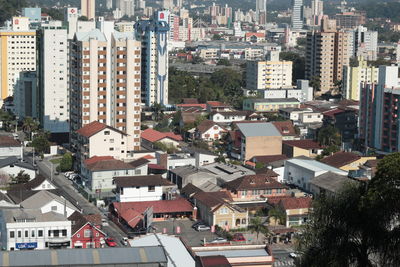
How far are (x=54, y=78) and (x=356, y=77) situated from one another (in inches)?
356

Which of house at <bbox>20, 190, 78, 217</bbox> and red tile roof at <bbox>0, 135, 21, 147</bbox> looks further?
red tile roof at <bbox>0, 135, 21, 147</bbox>

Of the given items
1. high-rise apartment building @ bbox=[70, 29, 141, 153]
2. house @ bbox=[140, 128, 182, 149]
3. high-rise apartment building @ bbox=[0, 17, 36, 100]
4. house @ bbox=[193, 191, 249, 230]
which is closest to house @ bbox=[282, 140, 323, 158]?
house @ bbox=[140, 128, 182, 149]

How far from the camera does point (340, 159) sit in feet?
46.3

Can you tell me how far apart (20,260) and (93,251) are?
0.61 metres

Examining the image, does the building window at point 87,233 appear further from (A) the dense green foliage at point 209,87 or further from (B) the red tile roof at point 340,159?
(A) the dense green foliage at point 209,87

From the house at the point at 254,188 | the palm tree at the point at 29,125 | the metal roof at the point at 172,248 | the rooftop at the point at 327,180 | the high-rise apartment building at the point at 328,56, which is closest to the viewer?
the metal roof at the point at 172,248

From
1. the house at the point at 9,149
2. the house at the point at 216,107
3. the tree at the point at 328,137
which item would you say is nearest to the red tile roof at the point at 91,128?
the house at the point at 9,149

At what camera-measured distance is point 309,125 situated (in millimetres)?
19484

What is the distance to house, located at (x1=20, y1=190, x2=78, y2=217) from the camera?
1034cm

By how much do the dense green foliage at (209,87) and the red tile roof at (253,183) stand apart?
33.7ft

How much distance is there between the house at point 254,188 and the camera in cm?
1216

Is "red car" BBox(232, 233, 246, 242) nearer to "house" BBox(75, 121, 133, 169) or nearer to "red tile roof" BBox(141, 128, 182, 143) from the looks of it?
"house" BBox(75, 121, 133, 169)

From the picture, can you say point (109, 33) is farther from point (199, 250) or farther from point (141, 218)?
point (199, 250)

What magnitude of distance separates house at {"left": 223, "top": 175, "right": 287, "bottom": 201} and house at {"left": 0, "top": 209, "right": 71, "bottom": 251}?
10.9 ft
